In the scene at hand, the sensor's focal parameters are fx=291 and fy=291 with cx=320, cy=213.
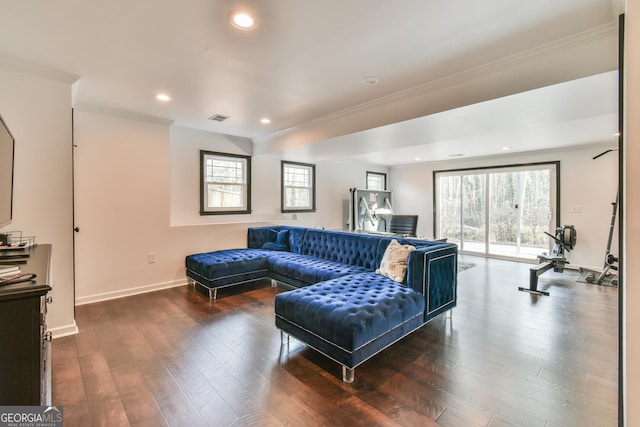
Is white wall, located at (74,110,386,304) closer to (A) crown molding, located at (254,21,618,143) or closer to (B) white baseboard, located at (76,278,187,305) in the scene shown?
(B) white baseboard, located at (76,278,187,305)

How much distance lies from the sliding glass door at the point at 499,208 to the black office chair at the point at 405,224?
6.00 feet

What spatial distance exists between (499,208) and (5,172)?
8.11 meters

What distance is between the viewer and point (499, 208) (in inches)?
272

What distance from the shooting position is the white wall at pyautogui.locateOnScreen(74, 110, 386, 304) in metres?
3.84

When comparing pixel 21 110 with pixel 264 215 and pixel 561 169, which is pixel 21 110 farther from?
pixel 561 169

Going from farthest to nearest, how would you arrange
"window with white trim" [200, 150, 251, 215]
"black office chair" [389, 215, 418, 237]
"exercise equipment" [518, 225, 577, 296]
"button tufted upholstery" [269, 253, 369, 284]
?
"black office chair" [389, 215, 418, 237]
"window with white trim" [200, 150, 251, 215]
"exercise equipment" [518, 225, 577, 296]
"button tufted upholstery" [269, 253, 369, 284]

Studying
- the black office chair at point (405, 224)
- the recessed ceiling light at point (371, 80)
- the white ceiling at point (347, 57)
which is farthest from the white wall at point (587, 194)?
the recessed ceiling light at point (371, 80)

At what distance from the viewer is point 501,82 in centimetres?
256

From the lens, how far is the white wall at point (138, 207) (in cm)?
384

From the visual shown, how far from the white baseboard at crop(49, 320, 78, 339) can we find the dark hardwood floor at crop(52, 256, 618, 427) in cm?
7

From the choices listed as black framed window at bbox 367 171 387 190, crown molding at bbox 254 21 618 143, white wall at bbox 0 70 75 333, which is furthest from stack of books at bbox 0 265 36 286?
black framed window at bbox 367 171 387 190

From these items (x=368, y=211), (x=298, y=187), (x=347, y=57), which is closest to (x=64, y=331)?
(x=347, y=57)

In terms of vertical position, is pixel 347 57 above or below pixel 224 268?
above

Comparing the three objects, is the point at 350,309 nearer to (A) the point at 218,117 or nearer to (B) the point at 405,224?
(A) the point at 218,117
